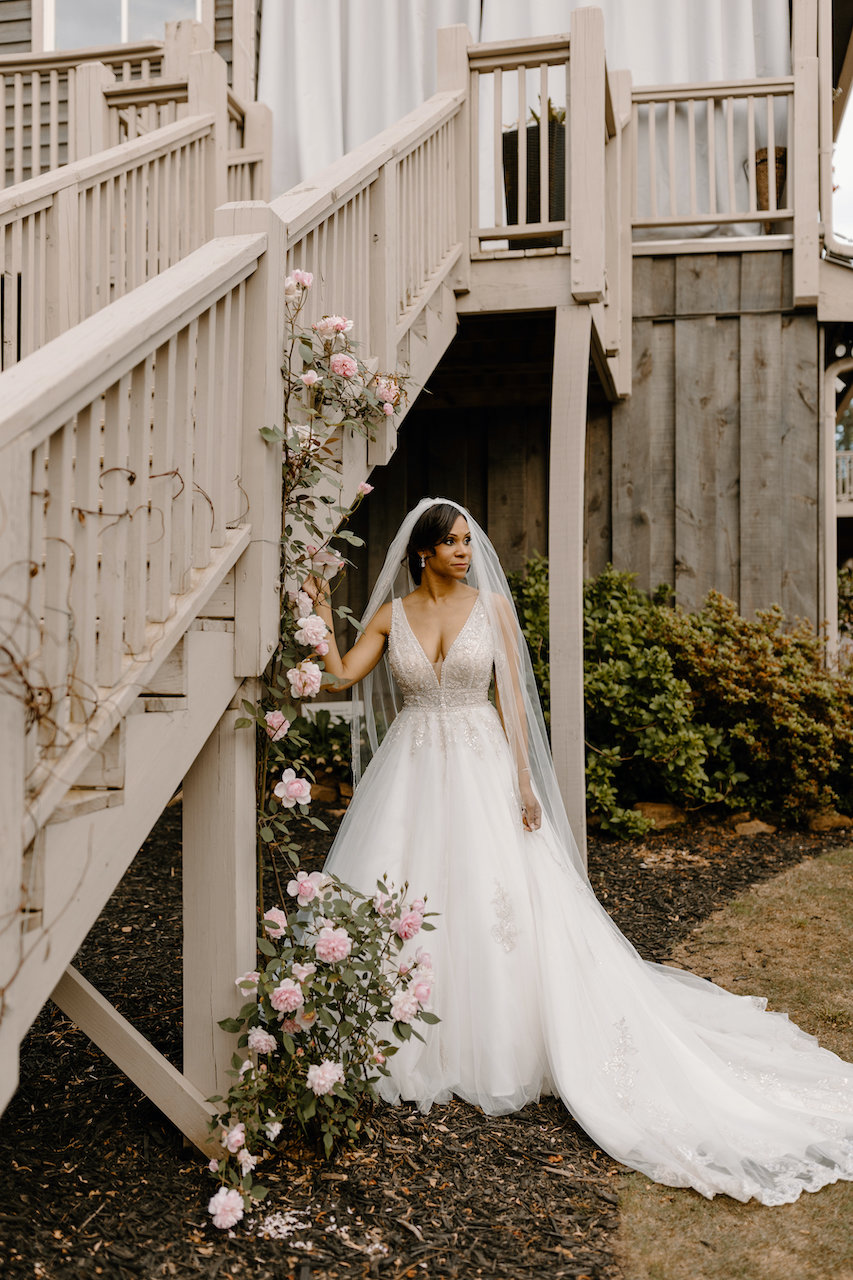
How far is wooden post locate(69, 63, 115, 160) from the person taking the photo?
5.75 meters

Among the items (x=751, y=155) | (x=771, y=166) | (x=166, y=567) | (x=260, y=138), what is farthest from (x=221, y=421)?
(x=751, y=155)

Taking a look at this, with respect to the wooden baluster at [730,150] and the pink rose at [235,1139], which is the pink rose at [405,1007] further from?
the wooden baluster at [730,150]

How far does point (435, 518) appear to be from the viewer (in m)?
3.83

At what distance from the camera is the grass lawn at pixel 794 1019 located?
7.95ft

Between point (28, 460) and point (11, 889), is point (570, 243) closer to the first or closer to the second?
point (28, 460)

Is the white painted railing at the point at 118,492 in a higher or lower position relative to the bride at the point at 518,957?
higher

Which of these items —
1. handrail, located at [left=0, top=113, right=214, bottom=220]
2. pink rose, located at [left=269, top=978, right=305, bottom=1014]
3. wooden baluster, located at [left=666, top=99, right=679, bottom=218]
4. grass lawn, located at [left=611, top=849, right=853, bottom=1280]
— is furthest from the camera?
wooden baluster, located at [left=666, top=99, right=679, bottom=218]

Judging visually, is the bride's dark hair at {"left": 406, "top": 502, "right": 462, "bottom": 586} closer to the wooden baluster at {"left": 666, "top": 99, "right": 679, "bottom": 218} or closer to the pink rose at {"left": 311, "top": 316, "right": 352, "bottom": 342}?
the pink rose at {"left": 311, "top": 316, "right": 352, "bottom": 342}

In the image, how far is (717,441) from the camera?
7.15m

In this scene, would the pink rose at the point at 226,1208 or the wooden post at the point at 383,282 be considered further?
the wooden post at the point at 383,282

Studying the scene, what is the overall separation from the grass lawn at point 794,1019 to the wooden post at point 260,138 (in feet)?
16.1

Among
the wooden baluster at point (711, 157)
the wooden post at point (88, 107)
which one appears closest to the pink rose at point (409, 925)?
the wooden post at point (88, 107)

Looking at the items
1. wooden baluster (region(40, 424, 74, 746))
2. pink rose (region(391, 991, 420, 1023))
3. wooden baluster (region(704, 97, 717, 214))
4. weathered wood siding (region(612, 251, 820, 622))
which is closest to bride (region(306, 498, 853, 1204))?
pink rose (region(391, 991, 420, 1023))

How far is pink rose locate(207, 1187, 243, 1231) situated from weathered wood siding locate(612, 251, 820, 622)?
5.41 meters
